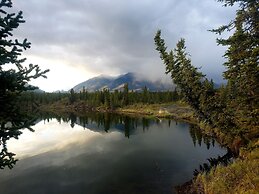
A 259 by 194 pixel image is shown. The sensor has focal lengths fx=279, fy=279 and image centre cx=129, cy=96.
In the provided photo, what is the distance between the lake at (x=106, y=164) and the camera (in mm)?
32281

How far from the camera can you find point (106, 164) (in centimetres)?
4319

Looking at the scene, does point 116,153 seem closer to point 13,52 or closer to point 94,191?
point 94,191

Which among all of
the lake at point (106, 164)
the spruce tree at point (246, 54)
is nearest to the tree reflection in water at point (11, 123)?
the spruce tree at point (246, 54)

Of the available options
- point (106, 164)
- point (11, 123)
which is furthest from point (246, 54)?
point (106, 164)

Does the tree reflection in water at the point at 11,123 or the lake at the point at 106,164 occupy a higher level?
the tree reflection in water at the point at 11,123

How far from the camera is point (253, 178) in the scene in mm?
19922

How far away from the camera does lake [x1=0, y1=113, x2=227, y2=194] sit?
3228cm

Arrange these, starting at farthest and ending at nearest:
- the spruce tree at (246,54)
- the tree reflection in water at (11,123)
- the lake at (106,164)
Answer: the lake at (106,164)
the spruce tree at (246,54)
the tree reflection in water at (11,123)

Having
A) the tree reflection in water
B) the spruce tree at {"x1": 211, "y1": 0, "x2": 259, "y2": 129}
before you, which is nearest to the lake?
the spruce tree at {"x1": 211, "y1": 0, "x2": 259, "y2": 129}

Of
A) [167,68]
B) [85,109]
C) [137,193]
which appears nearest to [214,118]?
[167,68]

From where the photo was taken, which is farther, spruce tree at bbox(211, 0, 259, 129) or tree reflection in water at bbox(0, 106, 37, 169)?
spruce tree at bbox(211, 0, 259, 129)

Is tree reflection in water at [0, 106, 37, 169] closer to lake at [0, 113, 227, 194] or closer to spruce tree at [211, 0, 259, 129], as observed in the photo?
spruce tree at [211, 0, 259, 129]

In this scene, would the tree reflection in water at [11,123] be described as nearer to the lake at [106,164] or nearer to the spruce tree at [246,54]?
the spruce tree at [246,54]

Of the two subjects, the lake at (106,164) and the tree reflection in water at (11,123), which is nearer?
the tree reflection in water at (11,123)
